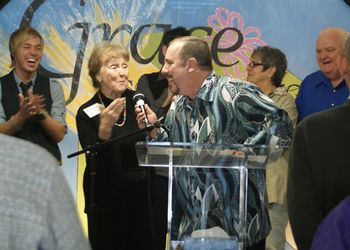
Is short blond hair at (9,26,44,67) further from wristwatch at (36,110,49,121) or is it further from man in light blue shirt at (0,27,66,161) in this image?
wristwatch at (36,110,49,121)

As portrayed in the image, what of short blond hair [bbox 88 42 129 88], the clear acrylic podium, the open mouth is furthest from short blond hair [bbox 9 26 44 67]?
the clear acrylic podium

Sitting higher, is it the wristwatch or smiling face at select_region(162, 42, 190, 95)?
smiling face at select_region(162, 42, 190, 95)

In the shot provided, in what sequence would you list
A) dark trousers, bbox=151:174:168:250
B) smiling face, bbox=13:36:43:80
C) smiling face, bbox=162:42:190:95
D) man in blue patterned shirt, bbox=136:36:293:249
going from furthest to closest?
smiling face, bbox=13:36:43:80, dark trousers, bbox=151:174:168:250, smiling face, bbox=162:42:190:95, man in blue patterned shirt, bbox=136:36:293:249

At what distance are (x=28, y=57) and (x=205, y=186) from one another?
110 inches

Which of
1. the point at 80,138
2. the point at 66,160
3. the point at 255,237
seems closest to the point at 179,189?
the point at 255,237

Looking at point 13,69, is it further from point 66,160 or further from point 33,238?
point 33,238

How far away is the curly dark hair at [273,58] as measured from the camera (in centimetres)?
520

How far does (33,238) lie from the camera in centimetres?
106

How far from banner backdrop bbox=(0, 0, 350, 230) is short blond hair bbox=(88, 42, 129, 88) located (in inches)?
4.1

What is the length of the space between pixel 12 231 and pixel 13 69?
438cm

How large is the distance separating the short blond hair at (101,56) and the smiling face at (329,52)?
1.33 meters

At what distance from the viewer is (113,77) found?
16.6 feet

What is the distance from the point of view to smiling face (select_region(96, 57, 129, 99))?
16.6 ft

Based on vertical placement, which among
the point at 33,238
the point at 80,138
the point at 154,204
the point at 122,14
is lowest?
the point at 154,204
